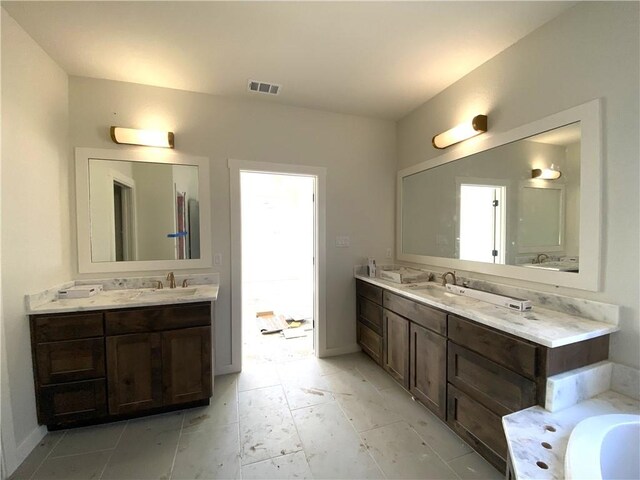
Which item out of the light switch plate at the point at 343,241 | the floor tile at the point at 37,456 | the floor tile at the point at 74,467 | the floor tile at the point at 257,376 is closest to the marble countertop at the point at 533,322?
the light switch plate at the point at 343,241

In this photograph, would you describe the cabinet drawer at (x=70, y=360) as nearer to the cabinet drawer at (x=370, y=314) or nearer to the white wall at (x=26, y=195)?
the white wall at (x=26, y=195)

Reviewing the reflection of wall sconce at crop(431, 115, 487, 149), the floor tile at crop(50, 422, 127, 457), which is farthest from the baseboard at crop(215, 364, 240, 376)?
the reflection of wall sconce at crop(431, 115, 487, 149)

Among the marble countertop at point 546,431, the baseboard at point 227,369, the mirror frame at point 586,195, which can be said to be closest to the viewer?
the marble countertop at point 546,431

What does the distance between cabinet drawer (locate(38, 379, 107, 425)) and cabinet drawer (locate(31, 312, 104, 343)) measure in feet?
1.07

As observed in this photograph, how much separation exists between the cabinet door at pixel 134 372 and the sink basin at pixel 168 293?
0.97ft

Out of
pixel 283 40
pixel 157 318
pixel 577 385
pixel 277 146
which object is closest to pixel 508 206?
pixel 577 385

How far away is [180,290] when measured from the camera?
2.29m

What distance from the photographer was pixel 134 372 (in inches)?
74.5

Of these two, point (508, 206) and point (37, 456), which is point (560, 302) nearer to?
point (508, 206)

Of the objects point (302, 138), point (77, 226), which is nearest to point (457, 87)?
point (302, 138)

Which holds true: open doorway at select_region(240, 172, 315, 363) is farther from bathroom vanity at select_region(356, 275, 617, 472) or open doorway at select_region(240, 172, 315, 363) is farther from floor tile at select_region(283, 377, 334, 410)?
bathroom vanity at select_region(356, 275, 617, 472)

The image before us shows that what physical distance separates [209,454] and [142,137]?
2.44 m

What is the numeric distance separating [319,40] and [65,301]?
2586mm

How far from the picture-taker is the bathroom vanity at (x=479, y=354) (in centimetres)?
128
